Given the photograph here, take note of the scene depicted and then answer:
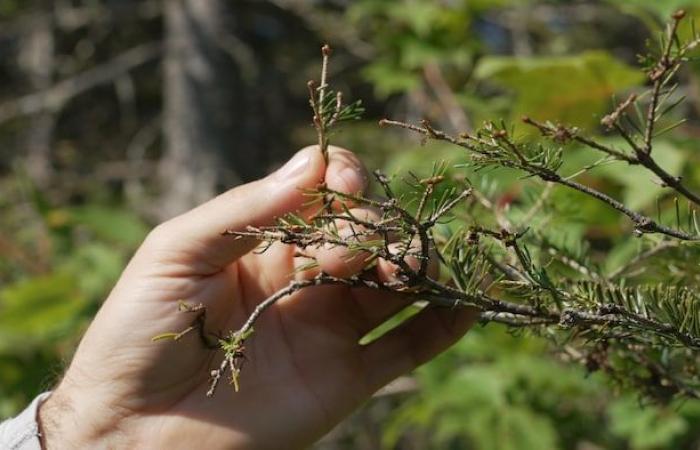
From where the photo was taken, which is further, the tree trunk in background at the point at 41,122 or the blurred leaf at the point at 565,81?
the tree trunk in background at the point at 41,122

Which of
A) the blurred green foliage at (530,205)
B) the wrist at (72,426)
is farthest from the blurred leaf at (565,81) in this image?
the wrist at (72,426)

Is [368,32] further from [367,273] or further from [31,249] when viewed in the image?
[367,273]

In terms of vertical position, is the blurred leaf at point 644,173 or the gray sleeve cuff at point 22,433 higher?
the blurred leaf at point 644,173

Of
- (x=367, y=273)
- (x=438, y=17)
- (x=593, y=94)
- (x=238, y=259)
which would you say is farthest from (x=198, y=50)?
(x=367, y=273)

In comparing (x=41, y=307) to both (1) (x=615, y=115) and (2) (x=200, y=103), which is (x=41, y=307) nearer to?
(2) (x=200, y=103)

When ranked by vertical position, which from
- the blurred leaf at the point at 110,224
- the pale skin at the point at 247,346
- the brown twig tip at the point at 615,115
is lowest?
the blurred leaf at the point at 110,224

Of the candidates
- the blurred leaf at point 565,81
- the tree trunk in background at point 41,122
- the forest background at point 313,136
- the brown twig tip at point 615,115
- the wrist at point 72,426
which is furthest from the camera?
the tree trunk in background at point 41,122

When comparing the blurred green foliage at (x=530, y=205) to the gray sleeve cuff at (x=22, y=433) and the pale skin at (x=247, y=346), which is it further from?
the gray sleeve cuff at (x=22, y=433)
